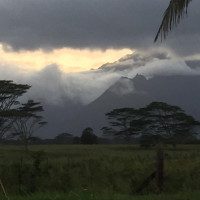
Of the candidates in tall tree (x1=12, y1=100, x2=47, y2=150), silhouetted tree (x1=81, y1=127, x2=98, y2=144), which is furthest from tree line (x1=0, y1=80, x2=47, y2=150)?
silhouetted tree (x1=81, y1=127, x2=98, y2=144)

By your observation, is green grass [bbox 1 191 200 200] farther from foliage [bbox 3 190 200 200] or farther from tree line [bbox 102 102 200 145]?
tree line [bbox 102 102 200 145]

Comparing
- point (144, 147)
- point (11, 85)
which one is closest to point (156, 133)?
point (144, 147)

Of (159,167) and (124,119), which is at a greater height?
(124,119)

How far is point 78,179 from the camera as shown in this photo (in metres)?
15.5

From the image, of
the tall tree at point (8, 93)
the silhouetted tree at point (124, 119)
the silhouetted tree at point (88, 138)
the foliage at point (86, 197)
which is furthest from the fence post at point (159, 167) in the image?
the silhouetted tree at point (88, 138)

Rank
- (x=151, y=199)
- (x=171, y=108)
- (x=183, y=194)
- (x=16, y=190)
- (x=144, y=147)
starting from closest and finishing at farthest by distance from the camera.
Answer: (x=151, y=199)
(x=183, y=194)
(x=16, y=190)
(x=144, y=147)
(x=171, y=108)

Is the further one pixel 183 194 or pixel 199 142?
pixel 199 142

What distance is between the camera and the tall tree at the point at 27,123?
176ft

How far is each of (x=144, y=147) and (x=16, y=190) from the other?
4208 cm

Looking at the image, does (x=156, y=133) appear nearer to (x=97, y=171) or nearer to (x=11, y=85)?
(x=11, y=85)

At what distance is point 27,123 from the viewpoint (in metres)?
62.2

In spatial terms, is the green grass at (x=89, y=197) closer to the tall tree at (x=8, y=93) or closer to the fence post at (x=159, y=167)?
the fence post at (x=159, y=167)

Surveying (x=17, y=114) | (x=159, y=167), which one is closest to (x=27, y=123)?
(x=17, y=114)

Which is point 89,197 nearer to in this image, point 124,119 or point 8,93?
point 8,93
